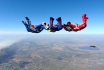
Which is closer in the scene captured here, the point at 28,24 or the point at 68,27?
the point at 68,27

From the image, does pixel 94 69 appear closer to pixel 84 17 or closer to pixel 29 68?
pixel 29 68

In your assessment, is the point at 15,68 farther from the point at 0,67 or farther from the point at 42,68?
the point at 42,68

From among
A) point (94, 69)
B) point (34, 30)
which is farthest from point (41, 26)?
point (94, 69)

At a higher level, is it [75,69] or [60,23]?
[60,23]

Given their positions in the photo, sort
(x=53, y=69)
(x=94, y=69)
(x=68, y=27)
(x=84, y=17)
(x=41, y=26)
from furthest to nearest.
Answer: (x=94, y=69), (x=53, y=69), (x=41, y=26), (x=68, y=27), (x=84, y=17)

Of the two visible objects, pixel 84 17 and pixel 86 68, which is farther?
pixel 86 68

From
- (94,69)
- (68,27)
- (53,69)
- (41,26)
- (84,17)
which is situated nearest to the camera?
(84,17)

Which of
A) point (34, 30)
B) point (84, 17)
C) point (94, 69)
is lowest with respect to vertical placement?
point (94, 69)

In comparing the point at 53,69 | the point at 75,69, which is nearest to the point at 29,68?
the point at 53,69

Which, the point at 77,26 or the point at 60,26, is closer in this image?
the point at 77,26
